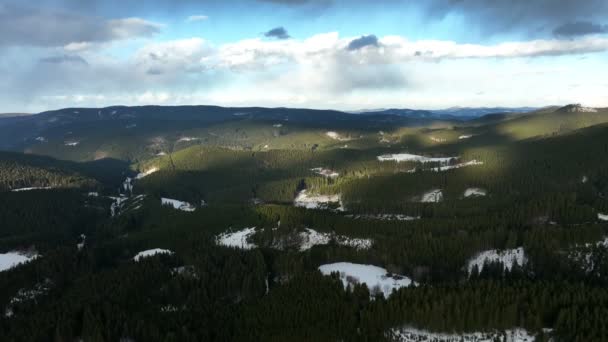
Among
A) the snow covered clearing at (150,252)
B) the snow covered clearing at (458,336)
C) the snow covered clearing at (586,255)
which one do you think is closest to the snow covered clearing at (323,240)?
the snow covered clearing at (150,252)

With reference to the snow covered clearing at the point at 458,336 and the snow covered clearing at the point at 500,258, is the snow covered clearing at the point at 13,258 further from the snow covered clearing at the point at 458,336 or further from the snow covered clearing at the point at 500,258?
the snow covered clearing at the point at 500,258

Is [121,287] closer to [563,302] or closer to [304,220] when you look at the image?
[304,220]

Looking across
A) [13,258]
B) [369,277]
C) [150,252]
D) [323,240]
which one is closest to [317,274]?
[369,277]

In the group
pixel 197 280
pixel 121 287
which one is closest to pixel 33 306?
pixel 121 287

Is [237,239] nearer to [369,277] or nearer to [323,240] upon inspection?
[323,240]

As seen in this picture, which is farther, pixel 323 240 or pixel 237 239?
pixel 237 239

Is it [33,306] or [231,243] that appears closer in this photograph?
[33,306]
